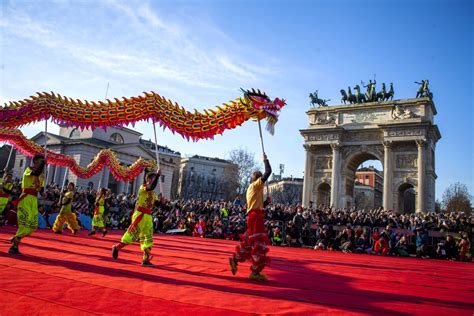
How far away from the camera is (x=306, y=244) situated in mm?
19734

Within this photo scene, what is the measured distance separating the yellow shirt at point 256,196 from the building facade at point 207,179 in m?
53.5

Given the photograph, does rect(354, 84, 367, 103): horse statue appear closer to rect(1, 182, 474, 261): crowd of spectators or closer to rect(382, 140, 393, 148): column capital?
rect(382, 140, 393, 148): column capital

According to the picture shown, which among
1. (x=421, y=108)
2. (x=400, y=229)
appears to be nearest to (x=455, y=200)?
(x=421, y=108)

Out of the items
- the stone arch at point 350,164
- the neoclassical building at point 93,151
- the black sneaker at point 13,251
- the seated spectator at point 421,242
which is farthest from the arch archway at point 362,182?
the black sneaker at point 13,251

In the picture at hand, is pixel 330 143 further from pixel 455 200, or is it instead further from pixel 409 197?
pixel 409 197

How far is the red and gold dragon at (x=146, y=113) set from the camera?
8398mm

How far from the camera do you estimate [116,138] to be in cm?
5369

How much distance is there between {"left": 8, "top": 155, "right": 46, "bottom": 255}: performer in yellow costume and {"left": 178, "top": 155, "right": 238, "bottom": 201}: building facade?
53.0 meters

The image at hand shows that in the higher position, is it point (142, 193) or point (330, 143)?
point (330, 143)

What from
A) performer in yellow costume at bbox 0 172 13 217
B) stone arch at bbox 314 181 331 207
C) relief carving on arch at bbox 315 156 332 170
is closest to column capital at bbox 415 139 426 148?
relief carving on arch at bbox 315 156 332 170

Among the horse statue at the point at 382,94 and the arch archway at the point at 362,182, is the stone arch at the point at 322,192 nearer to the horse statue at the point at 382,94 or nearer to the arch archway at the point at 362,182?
the arch archway at the point at 362,182

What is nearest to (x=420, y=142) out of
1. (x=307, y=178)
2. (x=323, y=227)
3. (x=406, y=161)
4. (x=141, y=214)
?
(x=406, y=161)

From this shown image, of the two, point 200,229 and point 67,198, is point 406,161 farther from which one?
point 67,198

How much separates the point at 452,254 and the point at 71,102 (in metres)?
17.2
